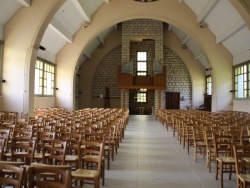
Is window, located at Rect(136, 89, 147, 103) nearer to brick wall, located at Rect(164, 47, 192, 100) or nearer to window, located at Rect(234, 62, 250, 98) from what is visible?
brick wall, located at Rect(164, 47, 192, 100)

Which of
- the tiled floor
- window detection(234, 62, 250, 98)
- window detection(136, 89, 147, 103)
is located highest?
window detection(234, 62, 250, 98)

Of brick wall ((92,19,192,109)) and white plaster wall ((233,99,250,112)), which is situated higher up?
brick wall ((92,19,192,109))

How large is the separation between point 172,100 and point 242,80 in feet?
32.6

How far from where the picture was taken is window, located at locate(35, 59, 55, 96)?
17156mm

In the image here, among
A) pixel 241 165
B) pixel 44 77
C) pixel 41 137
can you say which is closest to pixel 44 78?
pixel 44 77

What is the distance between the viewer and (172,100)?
90.1ft

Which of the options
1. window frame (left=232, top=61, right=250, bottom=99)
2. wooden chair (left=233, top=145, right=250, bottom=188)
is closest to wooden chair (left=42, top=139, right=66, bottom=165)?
wooden chair (left=233, top=145, right=250, bottom=188)

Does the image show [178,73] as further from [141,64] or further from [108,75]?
[108,75]

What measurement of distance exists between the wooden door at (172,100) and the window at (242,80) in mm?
8709

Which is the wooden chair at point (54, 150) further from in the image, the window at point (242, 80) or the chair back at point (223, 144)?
the window at point (242, 80)

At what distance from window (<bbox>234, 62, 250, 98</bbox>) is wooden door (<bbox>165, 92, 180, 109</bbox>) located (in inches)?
343

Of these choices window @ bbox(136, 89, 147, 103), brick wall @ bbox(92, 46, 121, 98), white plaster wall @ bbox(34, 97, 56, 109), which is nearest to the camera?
white plaster wall @ bbox(34, 97, 56, 109)

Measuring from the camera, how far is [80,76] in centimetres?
2764

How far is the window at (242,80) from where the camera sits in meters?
17.1
